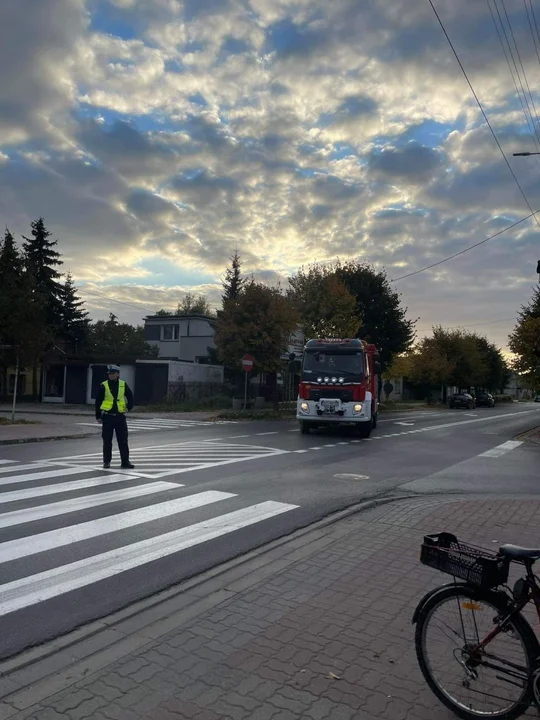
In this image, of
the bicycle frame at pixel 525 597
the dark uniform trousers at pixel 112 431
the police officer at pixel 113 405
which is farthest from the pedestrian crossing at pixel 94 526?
the bicycle frame at pixel 525 597

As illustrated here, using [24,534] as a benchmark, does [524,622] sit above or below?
above

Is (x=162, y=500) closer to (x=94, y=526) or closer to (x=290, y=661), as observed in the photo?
(x=94, y=526)

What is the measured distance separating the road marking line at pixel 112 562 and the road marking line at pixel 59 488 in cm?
267

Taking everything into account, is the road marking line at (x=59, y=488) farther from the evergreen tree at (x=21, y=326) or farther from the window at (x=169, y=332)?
the window at (x=169, y=332)

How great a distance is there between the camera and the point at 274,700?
3422 millimetres

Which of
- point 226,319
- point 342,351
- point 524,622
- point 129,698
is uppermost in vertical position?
point 226,319

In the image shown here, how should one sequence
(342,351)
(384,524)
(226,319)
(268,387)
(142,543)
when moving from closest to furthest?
(142,543) → (384,524) → (342,351) → (226,319) → (268,387)

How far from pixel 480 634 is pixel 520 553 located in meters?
0.52

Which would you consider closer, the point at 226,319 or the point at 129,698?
the point at 129,698

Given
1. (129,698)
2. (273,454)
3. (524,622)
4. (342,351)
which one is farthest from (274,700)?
(342,351)

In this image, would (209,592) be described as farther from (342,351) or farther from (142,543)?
(342,351)

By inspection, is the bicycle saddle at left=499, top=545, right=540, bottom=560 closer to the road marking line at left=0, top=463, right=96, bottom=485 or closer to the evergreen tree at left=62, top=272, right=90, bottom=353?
the road marking line at left=0, top=463, right=96, bottom=485

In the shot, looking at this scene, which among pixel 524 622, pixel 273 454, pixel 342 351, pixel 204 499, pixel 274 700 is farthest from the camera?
pixel 342 351

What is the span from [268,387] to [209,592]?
125ft
